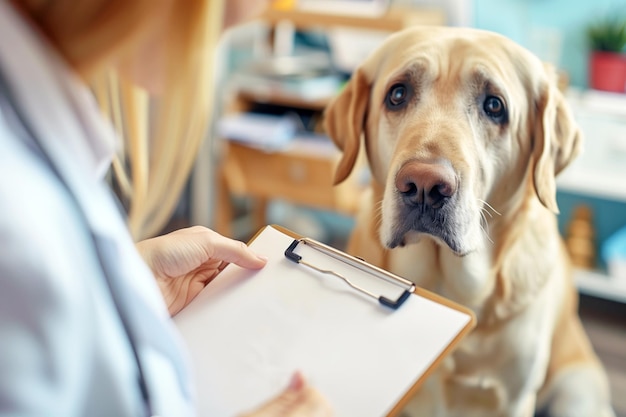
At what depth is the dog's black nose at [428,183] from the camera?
0.79 m

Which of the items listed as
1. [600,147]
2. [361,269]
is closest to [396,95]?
[361,269]

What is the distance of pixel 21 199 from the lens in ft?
1.43

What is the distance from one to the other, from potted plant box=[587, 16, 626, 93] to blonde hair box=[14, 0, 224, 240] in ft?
5.95

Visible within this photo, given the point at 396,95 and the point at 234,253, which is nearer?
the point at 234,253

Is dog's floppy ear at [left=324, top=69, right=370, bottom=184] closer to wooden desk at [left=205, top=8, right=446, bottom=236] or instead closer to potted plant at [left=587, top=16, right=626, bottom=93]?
wooden desk at [left=205, top=8, right=446, bottom=236]

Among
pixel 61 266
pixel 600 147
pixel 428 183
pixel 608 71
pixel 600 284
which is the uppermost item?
pixel 61 266

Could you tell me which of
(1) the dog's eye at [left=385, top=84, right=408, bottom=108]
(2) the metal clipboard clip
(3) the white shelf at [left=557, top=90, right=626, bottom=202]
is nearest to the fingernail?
(2) the metal clipboard clip

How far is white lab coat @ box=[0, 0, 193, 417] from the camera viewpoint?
434 millimetres

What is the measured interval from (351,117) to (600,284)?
1529 mm

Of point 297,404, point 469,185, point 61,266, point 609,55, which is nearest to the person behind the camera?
point 61,266

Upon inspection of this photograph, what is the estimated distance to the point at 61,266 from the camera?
0.44 meters

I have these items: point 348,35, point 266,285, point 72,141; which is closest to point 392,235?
point 266,285

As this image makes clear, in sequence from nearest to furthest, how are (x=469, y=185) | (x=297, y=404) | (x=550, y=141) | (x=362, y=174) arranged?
1. (x=297, y=404)
2. (x=469, y=185)
3. (x=550, y=141)
4. (x=362, y=174)

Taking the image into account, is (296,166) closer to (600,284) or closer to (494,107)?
(600,284)
